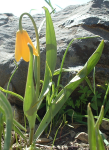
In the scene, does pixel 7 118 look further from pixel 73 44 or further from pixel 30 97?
pixel 73 44

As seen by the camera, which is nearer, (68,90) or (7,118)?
(7,118)

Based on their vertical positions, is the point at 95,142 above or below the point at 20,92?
above

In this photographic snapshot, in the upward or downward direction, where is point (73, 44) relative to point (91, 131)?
upward

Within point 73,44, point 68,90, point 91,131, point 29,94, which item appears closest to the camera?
point 91,131

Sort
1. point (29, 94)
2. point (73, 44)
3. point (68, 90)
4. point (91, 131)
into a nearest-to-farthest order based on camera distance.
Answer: point (91, 131) < point (29, 94) < point (68, 90) < point (73, 44)

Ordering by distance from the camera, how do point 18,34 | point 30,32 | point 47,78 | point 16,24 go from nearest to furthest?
point 18,34 < point 47,78 < point 30,32 < point 16,24

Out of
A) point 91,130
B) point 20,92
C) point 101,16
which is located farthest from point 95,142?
point 101,16

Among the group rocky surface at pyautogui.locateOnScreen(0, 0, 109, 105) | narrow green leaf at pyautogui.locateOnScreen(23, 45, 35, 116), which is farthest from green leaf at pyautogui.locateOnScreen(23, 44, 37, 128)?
rocky surface at pyautogui.locateOnScreen(0, 0, 109, 105)

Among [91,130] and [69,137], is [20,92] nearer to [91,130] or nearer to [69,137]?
[69,137]

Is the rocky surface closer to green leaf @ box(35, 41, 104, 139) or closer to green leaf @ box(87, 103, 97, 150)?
green leaf @ box(35, 41, 104, 139)

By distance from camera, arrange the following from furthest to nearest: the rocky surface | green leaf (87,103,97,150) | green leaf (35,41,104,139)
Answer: the rocky surface, green leaf (35,41,104,139), green leaf (87,103,97,150)

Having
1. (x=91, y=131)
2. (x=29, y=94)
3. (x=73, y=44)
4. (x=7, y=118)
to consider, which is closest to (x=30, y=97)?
(x=29, y=94)
